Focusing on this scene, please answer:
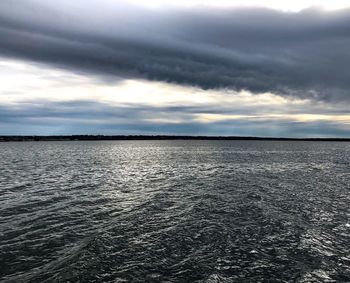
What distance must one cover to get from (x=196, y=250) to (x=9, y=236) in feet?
34.7

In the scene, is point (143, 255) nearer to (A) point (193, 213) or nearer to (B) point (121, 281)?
(B) point (121, 281)

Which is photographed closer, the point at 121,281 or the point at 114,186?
the point at 121,281

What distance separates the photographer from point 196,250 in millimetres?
17125

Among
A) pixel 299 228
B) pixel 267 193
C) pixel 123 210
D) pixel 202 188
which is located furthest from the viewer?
pixel 202 188

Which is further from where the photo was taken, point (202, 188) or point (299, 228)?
point (202, 188)

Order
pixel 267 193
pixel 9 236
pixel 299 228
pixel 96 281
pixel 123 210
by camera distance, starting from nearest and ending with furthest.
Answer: pixel 96 281 < pixel 9 236 < pixel 299 228 < pixel 123 210 < pixel 267 193

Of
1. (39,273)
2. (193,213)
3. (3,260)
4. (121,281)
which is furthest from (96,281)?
(193,213)

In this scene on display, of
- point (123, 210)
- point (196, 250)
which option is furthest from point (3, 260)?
point (123, 210)

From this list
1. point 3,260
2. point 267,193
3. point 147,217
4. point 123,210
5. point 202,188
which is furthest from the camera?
point 202,188

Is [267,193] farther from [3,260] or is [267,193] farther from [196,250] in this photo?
[3,260]

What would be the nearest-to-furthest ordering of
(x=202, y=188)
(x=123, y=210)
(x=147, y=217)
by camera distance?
1. (x=147, y=217)
2. (x=123, y=210)
3. (x=202, y=188)

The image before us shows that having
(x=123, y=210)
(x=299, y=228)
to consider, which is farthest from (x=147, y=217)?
(x=299, y=228)

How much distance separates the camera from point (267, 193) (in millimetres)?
35844

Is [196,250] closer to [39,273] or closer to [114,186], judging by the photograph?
[39,273]
